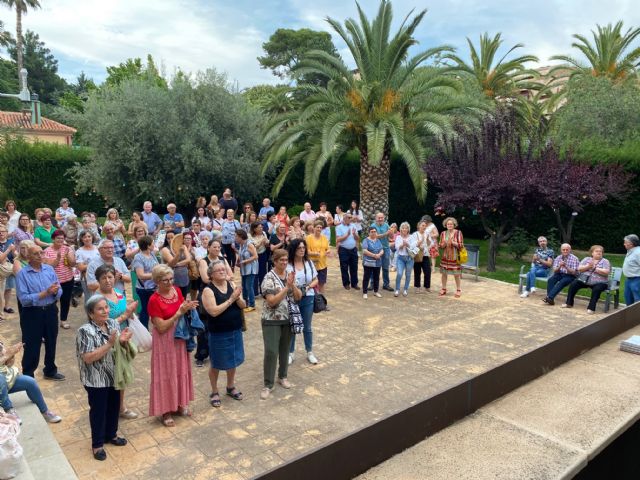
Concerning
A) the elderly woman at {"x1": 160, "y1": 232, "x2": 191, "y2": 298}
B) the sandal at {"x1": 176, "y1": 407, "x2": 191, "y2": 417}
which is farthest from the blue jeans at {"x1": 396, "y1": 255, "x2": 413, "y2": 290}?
the sandal at {"x1": 176, "y1": 407, "x2": 191, "y2": 417}

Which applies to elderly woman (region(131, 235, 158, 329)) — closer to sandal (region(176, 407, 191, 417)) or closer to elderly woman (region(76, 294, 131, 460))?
sandal (region(176, 407, 191, 417))

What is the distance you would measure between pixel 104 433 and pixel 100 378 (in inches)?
24.5

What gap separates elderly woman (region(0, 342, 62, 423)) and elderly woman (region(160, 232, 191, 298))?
2.78 meters

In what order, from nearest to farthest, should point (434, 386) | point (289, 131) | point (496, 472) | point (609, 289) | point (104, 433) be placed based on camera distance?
point (496, 472)
point (104, 433)
point (434, 386)
point (609, 289)
point (289, 131)

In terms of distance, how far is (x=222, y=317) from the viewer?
4883 mm

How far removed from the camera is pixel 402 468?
3.96 meters

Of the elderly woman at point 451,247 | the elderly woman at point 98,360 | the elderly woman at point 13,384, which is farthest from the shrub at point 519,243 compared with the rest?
the elderly woman at point 13,384

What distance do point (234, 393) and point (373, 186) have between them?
1118cm

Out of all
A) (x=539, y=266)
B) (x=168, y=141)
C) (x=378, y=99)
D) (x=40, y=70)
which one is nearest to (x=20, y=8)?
(x=40, y=70)

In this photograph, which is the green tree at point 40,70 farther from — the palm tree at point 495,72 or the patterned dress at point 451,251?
the patterned dress at point 451,251

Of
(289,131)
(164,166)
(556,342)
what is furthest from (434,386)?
(164,166)

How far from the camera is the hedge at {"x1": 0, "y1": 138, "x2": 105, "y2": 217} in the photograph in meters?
22.2

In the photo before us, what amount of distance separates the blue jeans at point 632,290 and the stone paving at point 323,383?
85cm

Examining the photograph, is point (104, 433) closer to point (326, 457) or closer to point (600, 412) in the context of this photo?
point (326, 457)
